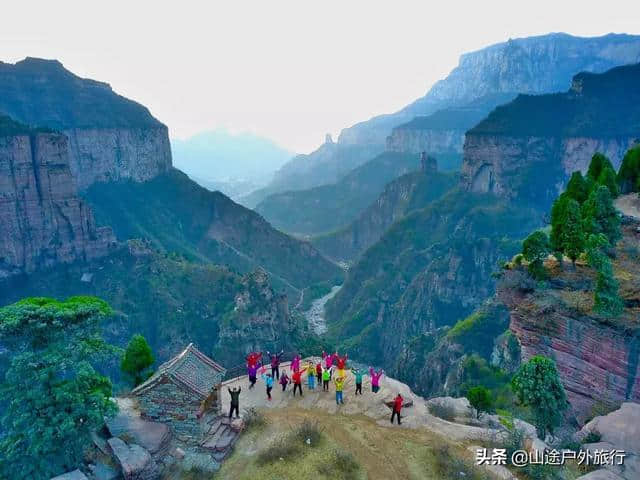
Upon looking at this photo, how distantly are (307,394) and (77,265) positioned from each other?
7024 cm

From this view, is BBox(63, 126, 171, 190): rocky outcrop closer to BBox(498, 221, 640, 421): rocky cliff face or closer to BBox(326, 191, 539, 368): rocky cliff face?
BBox(326, 191, 539, 368): rocky cliff face

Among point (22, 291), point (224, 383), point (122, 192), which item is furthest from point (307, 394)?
point (122, 192)

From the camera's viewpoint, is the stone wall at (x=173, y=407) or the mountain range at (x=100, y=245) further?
the mountain range at (x=100, y=245)

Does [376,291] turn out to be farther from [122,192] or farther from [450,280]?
[122,192]

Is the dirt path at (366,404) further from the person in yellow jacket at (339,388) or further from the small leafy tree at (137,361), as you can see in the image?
the small leafy tree at (137,361)

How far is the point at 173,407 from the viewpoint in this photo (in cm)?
2539

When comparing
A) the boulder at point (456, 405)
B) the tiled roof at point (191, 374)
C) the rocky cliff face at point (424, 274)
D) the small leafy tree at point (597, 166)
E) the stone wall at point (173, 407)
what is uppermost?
the small leafy tree at point (597, 166)

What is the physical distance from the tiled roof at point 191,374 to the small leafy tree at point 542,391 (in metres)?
16.5

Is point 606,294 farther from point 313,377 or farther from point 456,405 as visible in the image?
point 313,377

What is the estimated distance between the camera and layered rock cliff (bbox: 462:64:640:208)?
124500mm

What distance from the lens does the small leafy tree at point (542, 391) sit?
2703 centimetres

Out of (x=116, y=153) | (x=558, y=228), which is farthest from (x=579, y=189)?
(x=116, y=153)

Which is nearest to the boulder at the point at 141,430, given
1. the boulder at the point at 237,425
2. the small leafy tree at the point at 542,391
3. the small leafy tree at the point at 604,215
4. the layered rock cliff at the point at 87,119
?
the boulder at the point at 237,425

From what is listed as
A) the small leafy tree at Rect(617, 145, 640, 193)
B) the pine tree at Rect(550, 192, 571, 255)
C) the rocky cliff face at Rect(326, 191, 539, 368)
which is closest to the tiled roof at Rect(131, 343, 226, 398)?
the pine tree at Rect(550, 192, 571, 255)
